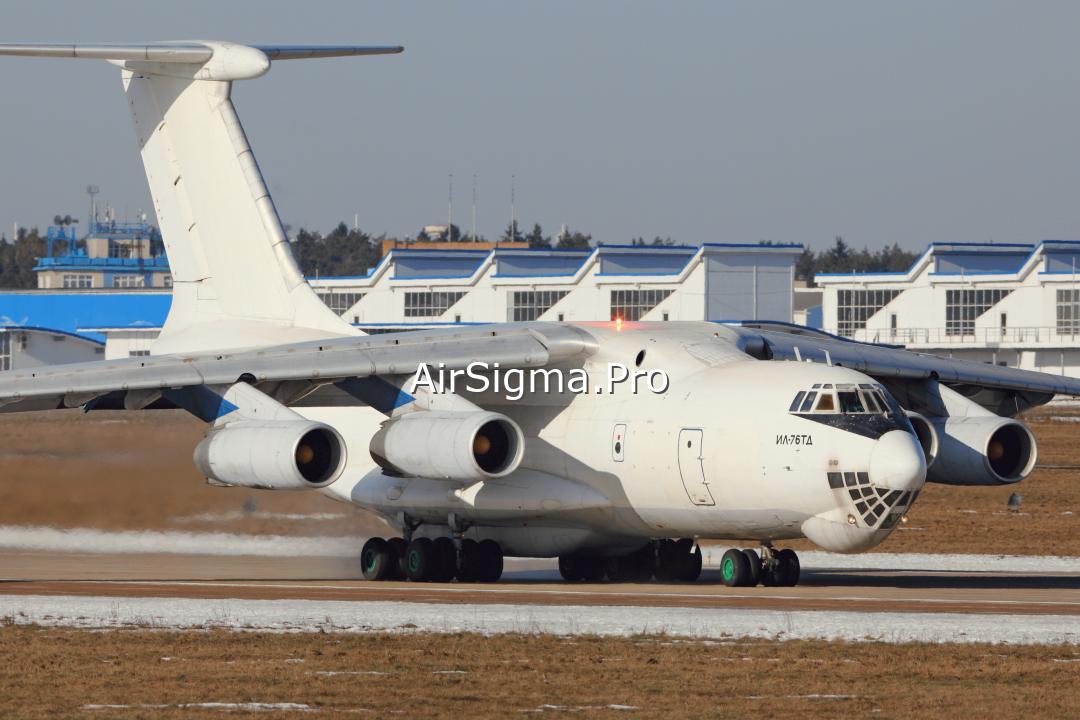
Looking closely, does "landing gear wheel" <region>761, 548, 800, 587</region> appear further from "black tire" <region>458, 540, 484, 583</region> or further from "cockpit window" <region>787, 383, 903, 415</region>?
"black tire" <region>458, 540, 484, 583</region>

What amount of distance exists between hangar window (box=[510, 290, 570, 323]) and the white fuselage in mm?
52128

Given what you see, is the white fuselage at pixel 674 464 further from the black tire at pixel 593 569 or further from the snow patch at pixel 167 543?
the snow patch at pixel 167 543

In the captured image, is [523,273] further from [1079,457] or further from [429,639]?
[429,639]

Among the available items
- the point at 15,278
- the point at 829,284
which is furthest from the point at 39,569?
the point at 15,278

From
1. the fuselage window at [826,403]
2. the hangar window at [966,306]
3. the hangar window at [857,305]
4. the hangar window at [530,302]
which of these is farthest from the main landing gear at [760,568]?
the hangar window at [857,305]

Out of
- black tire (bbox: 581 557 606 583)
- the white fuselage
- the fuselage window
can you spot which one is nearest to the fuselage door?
the white fuselage

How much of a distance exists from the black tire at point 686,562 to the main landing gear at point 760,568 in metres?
1.99

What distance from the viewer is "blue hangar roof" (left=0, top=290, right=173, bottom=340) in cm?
8012

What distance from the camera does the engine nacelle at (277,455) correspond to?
18.2 m

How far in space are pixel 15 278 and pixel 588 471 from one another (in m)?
134

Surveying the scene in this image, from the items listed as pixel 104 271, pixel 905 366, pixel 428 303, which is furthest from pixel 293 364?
pixel 104 271

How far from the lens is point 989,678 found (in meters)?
11.2

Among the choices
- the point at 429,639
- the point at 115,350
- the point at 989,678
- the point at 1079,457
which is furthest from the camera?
the point at 115,350

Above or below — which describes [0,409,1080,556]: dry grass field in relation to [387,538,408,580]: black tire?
above
